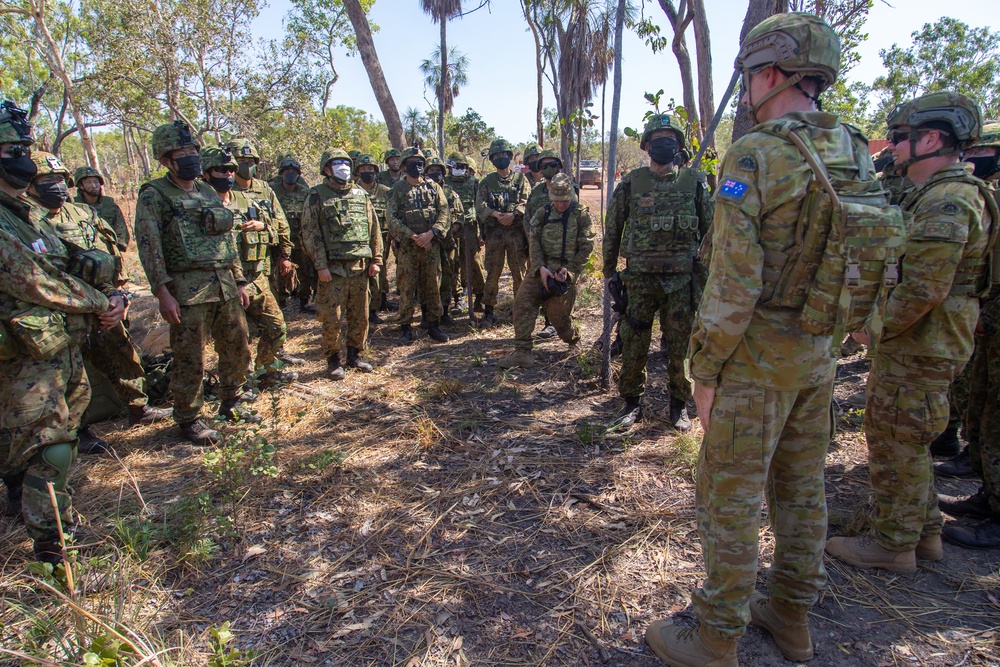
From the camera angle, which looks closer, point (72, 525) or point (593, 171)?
point (72, 525)

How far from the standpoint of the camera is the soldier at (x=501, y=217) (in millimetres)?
7367

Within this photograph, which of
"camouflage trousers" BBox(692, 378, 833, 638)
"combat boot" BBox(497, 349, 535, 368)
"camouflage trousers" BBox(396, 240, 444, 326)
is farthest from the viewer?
"camouflage trousers" BBox(396, 240, 444, 326)

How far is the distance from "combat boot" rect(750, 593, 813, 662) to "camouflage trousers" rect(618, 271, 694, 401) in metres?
2.12

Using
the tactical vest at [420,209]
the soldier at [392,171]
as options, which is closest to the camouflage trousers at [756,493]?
the tactical vest at [420,209]

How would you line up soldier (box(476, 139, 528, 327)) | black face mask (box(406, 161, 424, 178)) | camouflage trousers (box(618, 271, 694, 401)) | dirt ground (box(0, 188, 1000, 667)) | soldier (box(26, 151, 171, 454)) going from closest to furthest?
dirt ground (box(0, 188, 1000, 667)), soldier (box(26, 151, 171, 454)), camouflage trousers (box(618, 271, 694, 401)), black face mask (box(406, 161, 424, 178)), soldier (box(476, 139, 528, 327))

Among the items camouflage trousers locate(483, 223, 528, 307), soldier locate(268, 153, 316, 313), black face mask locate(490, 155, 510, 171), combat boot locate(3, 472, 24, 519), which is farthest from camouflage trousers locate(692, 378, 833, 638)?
soldier locate(268, 153, 316, 313)

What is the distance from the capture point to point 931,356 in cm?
260

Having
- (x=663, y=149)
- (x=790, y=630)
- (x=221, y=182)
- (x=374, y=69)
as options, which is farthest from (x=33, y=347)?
(x=374, y=69)

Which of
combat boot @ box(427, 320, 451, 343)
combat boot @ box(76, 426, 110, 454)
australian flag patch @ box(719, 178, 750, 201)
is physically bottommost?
combat boot @ box(76, 426, 110, 454)

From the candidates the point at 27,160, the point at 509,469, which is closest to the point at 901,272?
the point at 509,469

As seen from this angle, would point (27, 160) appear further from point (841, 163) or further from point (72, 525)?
point (841, 163)

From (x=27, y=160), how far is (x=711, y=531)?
3763 mm

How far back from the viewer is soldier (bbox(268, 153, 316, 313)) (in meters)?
8.05

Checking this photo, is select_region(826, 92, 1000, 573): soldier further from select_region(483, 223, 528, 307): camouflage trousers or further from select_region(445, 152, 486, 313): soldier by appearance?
select_region(445, 152, 486, 313): soldier
